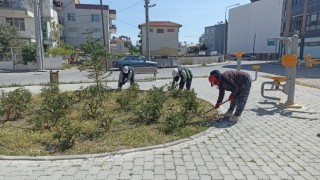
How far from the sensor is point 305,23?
1471 inches

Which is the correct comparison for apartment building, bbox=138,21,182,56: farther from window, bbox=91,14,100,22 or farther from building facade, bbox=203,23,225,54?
building facade, bbox=203,23,225,54

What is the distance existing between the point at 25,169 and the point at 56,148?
0.69 meters

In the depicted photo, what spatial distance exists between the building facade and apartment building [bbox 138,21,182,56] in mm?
33939

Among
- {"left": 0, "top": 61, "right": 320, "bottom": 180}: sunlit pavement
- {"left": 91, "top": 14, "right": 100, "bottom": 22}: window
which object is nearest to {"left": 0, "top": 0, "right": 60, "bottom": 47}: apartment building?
{"left": 91, "top": 14, "right": 100, "bottom": 22}: window

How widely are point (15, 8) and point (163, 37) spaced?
24.9m

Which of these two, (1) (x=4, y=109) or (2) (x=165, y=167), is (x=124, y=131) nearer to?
(2) (x=165, y=167)

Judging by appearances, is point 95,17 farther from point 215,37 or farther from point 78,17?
point 215,37

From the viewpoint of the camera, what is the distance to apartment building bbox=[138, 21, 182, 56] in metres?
47.7

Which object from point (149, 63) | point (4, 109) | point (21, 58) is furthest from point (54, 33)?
point (4, 109)

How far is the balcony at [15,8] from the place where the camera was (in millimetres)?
30625

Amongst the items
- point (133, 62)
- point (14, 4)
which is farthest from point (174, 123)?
point (14, 4)

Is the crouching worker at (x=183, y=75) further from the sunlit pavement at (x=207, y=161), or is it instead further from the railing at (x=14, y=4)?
the railing at (x=14, y=4)

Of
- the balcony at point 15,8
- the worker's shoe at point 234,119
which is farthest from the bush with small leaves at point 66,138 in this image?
the balcony at point 15,8

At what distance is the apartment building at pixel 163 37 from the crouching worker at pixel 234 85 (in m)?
42.9
